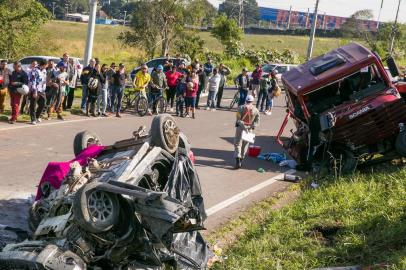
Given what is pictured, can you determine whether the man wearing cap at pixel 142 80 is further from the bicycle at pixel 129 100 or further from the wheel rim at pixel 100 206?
the wheel rim at pixel 100 206

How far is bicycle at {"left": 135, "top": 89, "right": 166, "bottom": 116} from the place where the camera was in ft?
61.3

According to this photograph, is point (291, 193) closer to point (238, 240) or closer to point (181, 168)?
point (238, 240)

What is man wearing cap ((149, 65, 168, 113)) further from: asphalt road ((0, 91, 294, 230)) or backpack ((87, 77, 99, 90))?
backpack ((87, 77, 99, 90))

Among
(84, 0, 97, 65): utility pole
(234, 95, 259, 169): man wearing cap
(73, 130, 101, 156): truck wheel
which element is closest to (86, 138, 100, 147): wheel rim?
(73, 130, 101, 156): truck wheel

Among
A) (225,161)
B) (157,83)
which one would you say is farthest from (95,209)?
(157,83)

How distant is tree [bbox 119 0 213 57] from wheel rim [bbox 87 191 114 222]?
87.9ft

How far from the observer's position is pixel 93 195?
568cm

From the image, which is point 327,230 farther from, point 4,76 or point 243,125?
point 4,76

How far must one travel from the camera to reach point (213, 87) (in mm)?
21844

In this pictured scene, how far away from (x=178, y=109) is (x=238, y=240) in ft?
38.8

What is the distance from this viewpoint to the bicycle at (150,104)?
61.3 feet

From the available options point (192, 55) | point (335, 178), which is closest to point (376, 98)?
point (335, 178)

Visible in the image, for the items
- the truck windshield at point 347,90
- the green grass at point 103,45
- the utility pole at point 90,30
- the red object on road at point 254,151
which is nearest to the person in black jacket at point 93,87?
the utility pole at point 90,30

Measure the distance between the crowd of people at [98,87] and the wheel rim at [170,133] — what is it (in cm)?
847
